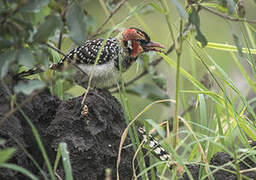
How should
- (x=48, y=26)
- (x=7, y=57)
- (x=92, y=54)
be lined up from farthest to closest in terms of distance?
(x=92, y=54), (x=7, y=57), (x=48, y=26)

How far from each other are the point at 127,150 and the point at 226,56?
245 centimetres

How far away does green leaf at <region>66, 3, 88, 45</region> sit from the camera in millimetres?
2570

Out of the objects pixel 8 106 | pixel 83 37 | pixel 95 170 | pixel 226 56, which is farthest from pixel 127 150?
pixel 226 56

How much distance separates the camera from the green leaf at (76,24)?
2570mm

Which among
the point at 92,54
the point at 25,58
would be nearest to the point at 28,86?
the point at 25,58

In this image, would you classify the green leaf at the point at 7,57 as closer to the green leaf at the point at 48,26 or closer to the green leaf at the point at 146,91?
the green leaf at the point at 48,26

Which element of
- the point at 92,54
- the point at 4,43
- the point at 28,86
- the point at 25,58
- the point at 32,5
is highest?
the point at 32,5

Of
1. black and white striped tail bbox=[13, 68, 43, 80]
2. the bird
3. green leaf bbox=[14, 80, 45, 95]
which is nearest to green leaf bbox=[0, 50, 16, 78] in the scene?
green leaf bbox=[14, 80, 45, 95]

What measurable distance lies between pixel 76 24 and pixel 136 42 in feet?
6.97

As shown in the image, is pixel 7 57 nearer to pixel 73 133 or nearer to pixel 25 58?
pixel 25 58

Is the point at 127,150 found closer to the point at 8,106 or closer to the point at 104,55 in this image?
the point at 8,106

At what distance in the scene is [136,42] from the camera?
4676 millimetres

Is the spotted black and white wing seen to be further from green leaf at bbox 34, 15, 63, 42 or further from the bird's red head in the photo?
green leaf at bbox 34, 15, 63, 42

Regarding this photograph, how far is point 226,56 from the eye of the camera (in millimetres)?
5438
